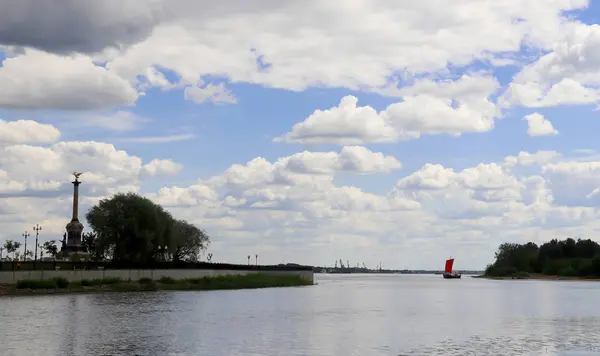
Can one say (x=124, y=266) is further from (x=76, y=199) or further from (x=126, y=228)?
(x=76, y=199)

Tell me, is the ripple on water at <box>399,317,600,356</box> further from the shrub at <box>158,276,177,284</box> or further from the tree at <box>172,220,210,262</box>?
the tree at <box>172,220,210,262</box>

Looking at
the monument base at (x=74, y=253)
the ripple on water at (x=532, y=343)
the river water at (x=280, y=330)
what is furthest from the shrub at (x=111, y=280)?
the ripple on water at (x=532, y=343)

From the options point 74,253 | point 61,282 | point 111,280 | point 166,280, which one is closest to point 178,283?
point 166,280

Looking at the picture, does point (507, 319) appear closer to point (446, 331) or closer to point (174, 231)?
point (446, 331)

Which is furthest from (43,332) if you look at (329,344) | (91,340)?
(329,344)

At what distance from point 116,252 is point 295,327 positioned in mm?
84815

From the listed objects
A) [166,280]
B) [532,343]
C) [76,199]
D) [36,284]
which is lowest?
[532,343]

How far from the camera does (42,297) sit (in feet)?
300

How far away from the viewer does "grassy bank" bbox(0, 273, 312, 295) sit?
9712cm

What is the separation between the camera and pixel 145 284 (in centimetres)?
12075

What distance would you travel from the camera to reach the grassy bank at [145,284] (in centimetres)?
9712

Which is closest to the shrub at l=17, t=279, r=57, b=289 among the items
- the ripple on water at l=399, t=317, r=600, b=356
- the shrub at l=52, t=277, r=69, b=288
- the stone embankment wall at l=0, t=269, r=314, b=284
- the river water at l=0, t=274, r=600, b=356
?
the shrub at l=52, t=277, r=69, b=288

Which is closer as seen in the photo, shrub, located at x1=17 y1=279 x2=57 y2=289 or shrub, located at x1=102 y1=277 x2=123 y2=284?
shrub, located at x1=17 y1=279 x2=57 y2=289

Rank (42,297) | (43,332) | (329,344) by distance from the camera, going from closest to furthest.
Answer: (329,344)
(43,332)
(42,297)
